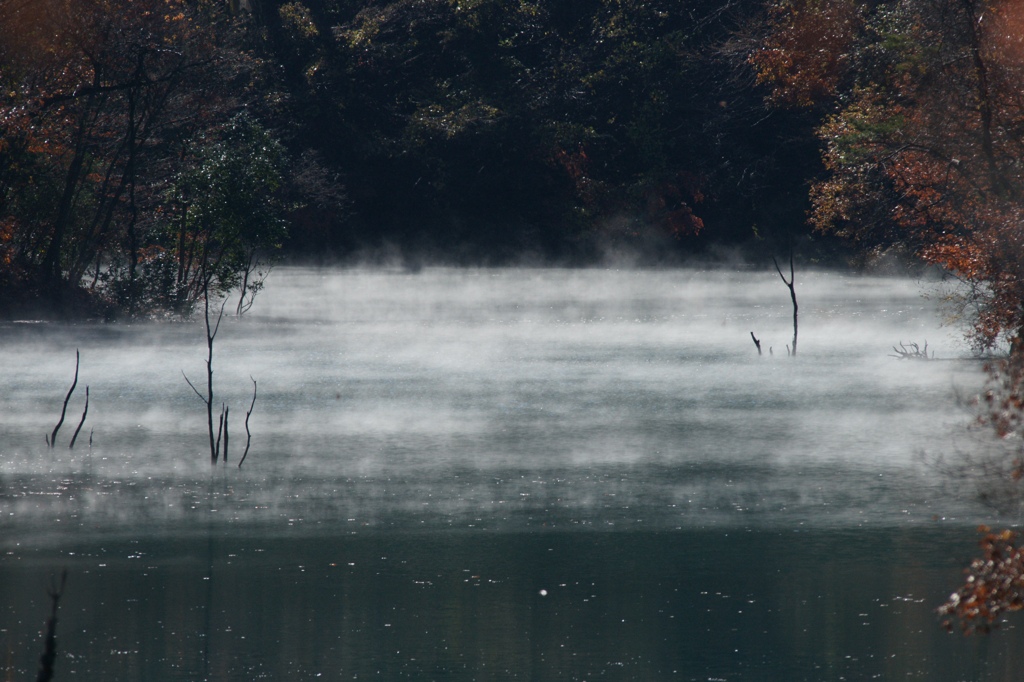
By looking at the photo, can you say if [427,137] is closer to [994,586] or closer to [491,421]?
[491,421]

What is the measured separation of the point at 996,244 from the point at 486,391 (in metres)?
10.5

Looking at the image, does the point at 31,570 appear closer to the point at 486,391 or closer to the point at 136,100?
the point at 486,391

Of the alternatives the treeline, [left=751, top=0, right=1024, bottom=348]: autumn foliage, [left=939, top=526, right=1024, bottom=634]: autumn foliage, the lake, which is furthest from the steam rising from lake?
the treeline

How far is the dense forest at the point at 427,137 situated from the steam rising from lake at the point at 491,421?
3.25 m

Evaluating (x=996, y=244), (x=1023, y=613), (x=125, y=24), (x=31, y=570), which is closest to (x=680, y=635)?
(x=1023, y=613)

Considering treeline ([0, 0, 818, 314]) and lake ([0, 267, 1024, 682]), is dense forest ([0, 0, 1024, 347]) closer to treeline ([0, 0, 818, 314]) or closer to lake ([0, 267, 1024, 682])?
treeline ([0, 0, 818, 314])

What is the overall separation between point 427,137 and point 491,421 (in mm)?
34198

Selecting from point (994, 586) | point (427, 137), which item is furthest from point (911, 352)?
point (994, 586)

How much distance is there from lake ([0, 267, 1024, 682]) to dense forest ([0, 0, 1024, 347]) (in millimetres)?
4518

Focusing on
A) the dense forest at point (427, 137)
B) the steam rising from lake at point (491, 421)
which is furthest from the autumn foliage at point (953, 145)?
the steam rising from lake at point (491, 421)

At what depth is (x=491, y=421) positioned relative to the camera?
26.2 m

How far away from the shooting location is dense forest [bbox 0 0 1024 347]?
38906mm

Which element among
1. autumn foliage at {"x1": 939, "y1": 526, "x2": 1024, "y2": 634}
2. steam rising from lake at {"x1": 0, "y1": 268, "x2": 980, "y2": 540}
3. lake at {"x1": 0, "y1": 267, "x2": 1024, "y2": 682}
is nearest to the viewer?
autumn foliage at {"x1": 939, "y1": 526, "x2": 1024, "y2": 634}

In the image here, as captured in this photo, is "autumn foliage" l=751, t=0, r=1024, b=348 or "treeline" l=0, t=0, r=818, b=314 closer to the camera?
"autumn foliage" l=751, t=0, r=1024, b=348
